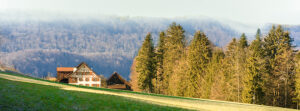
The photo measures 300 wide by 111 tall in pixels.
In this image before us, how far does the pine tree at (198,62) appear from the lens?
217 ft

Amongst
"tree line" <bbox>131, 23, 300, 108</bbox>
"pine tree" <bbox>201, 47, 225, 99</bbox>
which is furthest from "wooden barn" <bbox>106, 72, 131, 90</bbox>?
"pine tree" <bbox>201, 47, 225, 99</bbox>

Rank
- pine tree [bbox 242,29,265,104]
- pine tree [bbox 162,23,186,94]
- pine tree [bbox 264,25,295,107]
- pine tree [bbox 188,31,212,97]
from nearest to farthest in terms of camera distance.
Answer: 1. pine tree [bbox 242,29,265,104]
2. pine tree [bbox 264,25,295,107]
3. pine tree [bbox 188,31,212,97]
4. pine tree [bbox 162,23,186,94]

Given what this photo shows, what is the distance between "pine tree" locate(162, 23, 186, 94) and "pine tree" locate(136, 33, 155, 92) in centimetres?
555

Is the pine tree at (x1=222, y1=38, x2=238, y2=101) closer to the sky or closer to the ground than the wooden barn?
closer to the sky

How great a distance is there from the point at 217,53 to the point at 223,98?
35.4 ft

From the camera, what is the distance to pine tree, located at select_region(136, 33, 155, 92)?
6669 centimetres

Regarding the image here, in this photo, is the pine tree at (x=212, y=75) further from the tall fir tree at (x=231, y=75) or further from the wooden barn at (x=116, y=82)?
the wooden barn at (x=116, y=82)

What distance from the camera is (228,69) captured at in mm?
60688

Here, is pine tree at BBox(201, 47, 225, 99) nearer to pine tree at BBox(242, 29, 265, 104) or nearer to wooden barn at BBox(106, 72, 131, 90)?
pine tree at BBox(242, 29, 265, 104)

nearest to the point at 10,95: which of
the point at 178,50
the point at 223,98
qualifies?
the point at 223,98

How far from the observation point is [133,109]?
22.2 meters

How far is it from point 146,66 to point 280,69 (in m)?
27.8

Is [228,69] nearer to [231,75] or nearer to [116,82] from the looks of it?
[231,75]

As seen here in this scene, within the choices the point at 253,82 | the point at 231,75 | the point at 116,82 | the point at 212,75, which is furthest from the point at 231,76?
the point at 116,82
